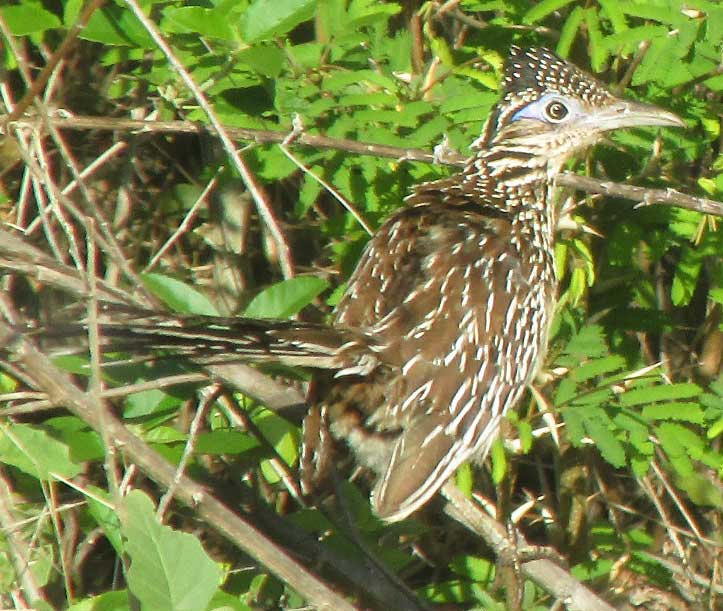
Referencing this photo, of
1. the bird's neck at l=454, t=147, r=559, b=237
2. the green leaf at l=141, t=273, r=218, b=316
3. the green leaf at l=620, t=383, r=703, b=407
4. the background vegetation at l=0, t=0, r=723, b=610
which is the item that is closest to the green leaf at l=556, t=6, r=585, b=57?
the background vegetation at l=0, t=0, r=723, b=610

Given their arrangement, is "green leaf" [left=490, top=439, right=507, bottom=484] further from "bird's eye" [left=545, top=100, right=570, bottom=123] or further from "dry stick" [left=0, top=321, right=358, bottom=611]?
"dry stick" [left=0, top=321, right=358, bottom=611]

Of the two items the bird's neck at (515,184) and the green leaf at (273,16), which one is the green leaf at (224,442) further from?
the bird's neck at (515,184)

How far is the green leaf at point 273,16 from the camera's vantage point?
3271mm

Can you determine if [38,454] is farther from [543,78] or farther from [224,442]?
[543,78]

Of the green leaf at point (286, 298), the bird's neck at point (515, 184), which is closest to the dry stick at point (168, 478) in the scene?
the green leaf at point (286, 298)

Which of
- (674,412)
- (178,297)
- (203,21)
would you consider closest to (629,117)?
(674,412)

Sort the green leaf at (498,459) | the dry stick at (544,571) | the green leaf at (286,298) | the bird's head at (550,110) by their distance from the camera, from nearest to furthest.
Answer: the green leaf at (286,298) < the dry stick at (544,571) < the bird's head at (550,110) < the green leaf at (498,459)

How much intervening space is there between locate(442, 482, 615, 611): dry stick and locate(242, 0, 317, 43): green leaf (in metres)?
1.45

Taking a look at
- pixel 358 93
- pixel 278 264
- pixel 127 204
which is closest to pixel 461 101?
pixel 358 93

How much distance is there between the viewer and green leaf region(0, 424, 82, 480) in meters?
3.20

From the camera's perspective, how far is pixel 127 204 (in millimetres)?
4664

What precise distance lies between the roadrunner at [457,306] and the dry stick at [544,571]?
0.62 feet

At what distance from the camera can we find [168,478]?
2.79m

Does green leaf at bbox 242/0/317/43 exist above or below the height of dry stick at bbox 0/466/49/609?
above
